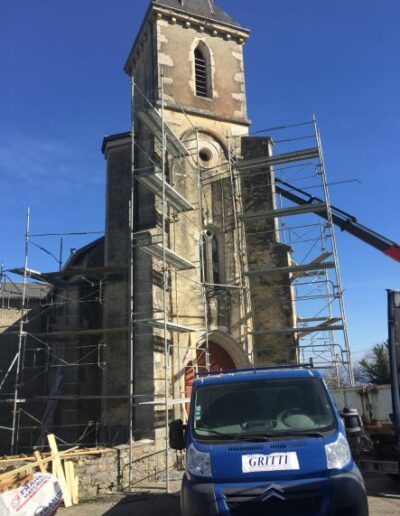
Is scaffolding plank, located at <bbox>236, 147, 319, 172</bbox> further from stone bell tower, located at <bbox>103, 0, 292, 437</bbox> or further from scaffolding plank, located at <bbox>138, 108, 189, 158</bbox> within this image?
scaffolding plank, located at <bbox>138, 108, 189, 158</bbox>

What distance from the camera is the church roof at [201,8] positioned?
661 inches

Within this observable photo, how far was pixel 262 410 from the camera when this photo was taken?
538 centimetres

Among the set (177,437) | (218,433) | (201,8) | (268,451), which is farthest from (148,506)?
(201,8)

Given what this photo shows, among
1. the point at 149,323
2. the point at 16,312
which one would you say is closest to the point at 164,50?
the point at 149,323

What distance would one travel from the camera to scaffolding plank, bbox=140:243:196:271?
11.5m

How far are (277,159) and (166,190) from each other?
4977mm

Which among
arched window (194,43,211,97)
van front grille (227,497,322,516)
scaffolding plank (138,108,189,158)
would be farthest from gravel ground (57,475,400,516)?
arched window (194,43,211,97)

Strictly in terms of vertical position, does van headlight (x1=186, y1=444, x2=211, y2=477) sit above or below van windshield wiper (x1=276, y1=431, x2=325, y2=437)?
below

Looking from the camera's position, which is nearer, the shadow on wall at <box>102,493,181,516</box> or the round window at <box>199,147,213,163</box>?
the shadow on wall at <box>102,493,181,516</box>

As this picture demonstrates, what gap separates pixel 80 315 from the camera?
14070mm

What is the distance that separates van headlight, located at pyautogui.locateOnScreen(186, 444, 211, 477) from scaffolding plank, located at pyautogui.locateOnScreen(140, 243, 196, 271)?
22.1ft

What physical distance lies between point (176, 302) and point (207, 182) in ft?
14.1

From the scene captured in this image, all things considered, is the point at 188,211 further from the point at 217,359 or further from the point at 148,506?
the point at 148,506

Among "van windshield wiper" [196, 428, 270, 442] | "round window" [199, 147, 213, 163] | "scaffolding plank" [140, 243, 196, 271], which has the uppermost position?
"round window" [199, 147, 213, 163]
